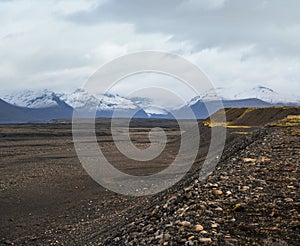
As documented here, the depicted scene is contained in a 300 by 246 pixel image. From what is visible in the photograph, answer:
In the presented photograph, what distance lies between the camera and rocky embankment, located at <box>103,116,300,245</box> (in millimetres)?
6314

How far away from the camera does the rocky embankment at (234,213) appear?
6.31 meters

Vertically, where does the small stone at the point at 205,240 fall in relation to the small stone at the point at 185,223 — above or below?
below

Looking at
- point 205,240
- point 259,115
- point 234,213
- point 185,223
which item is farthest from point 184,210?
point 259,115

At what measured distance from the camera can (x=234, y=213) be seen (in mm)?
7418

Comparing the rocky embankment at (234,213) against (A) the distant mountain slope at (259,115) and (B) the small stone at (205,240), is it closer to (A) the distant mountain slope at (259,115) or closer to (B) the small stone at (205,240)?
(B) the small stone at (205,240)

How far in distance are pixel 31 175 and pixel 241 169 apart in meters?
24.4

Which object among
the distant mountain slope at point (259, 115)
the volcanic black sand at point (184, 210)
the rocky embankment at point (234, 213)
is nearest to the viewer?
the rocky embankment at point (234, 213)

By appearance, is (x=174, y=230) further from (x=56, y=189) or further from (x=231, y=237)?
(x=56, y=189)

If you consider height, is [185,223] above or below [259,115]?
below

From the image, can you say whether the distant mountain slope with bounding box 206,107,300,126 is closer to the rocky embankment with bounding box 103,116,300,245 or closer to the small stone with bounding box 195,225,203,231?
the rocky embankment with bounding box 103,116,300,245

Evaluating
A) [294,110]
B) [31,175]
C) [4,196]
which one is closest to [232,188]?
[4,196]

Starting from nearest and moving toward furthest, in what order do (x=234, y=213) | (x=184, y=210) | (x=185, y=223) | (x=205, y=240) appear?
(x=205, y=240) → (x=185, y=223) → (x=234, y=213) → (x=184, y=210)

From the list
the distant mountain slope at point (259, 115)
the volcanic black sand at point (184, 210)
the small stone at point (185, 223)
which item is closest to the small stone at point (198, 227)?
the volcanic black sand at point (184, 210)

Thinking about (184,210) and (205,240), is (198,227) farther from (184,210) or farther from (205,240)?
(184,210)
